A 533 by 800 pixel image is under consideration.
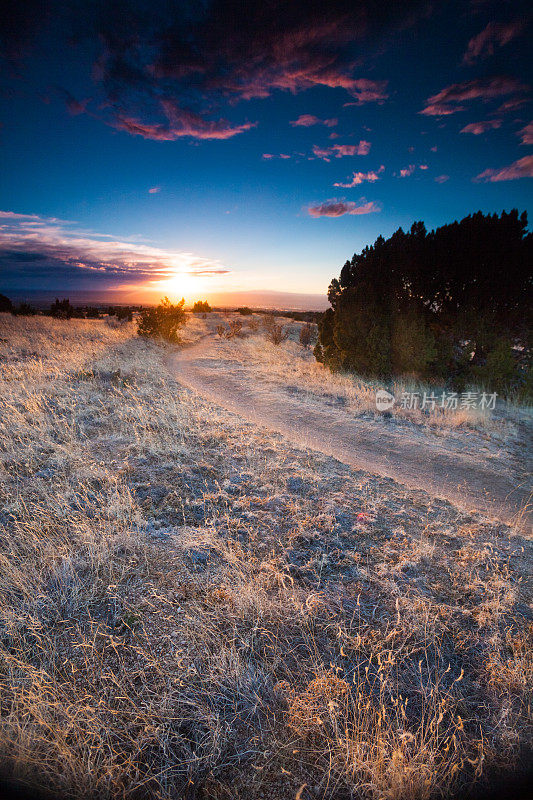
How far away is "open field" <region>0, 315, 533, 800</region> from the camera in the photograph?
5.40 ft

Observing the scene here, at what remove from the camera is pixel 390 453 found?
6.35m

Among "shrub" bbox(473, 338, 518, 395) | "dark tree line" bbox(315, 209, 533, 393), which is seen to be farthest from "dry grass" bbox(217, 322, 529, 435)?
"dark tree line" bbox(315, 209, 533, 393)

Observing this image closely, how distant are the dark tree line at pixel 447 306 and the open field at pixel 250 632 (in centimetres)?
727

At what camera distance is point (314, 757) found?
169 centimetres

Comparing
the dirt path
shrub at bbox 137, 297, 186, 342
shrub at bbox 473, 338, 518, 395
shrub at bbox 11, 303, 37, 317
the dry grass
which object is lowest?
the dirt path

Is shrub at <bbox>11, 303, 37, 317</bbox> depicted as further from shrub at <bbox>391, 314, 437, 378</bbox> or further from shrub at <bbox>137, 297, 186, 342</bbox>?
shrub at <bbox>391, 314, 437, 378</bbox>

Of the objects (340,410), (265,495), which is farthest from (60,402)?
(340,410)

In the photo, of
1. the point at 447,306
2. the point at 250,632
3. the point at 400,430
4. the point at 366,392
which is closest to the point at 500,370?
the point at 447,306

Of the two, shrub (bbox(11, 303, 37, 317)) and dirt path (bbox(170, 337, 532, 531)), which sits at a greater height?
shrub (bbox(11, 303, 37, 317))

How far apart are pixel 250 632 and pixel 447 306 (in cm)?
1163

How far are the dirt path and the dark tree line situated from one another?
13.2ft

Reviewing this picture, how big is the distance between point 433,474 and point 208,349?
54.4 ft

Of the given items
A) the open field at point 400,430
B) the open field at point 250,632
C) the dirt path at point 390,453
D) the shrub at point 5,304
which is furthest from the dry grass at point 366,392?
the shrub at point 5,304

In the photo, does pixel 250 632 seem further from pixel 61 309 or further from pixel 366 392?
pixel 61 309
